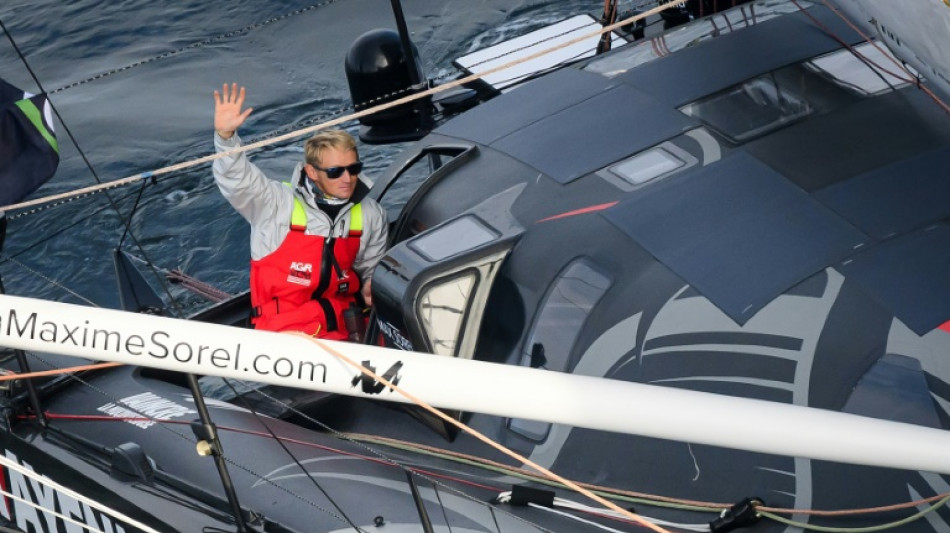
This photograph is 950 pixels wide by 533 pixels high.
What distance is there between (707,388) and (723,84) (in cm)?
191

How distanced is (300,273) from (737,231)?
209 centimetres

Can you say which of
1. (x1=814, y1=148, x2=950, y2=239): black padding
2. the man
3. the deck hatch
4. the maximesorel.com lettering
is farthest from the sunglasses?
the maximesorel.com lettering

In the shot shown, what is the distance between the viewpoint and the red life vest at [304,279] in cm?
574

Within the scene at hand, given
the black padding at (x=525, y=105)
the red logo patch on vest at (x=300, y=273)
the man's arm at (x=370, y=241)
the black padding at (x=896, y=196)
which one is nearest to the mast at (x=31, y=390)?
the red logo patch on vest at (x=300, y=273)

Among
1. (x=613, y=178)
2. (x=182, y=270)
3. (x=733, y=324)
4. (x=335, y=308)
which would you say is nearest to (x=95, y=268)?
(x=182, y=270)

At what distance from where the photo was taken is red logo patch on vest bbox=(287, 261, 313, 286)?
18.9ft

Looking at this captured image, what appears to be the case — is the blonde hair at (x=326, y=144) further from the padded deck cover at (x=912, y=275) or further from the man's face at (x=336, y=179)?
the padded deck cover at (x=912, y=275)

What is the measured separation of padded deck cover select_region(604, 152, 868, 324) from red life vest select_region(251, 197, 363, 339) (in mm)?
1382

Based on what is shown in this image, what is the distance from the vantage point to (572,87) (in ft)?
20.7

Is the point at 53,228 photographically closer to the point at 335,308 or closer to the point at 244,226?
the point at 244,226

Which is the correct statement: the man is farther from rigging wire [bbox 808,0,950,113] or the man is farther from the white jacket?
rigging wire [bbox 808,0,950,113]

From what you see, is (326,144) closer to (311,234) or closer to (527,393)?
(311,234)

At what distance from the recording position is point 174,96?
43.3ft

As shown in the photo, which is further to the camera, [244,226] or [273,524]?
[244,226]
